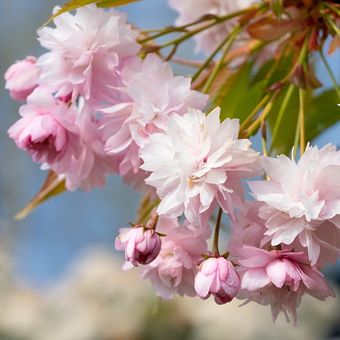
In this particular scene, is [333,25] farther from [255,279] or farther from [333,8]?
[255,279]

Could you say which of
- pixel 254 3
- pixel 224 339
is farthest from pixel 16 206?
pixel 254 3

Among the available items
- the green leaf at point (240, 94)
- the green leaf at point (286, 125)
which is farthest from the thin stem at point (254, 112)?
the green leaf at point (286, 125)

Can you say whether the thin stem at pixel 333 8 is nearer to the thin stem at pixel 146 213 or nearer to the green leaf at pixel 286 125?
the green leaf at pixel 286 125

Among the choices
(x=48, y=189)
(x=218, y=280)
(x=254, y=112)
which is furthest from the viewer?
(x=48, y=189)

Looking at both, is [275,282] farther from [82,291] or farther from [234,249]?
[82,291]

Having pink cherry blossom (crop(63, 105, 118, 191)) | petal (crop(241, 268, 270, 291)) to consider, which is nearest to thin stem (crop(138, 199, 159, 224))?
pink cherry blossom (crop(63, 105, 118, 191))

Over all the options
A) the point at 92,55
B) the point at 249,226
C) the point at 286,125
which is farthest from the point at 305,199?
the point at 286,125

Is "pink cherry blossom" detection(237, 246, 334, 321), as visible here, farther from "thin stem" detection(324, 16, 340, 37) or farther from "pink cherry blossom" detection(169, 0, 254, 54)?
"pink cherry blossom" detection(169, 0, 254, 54)
